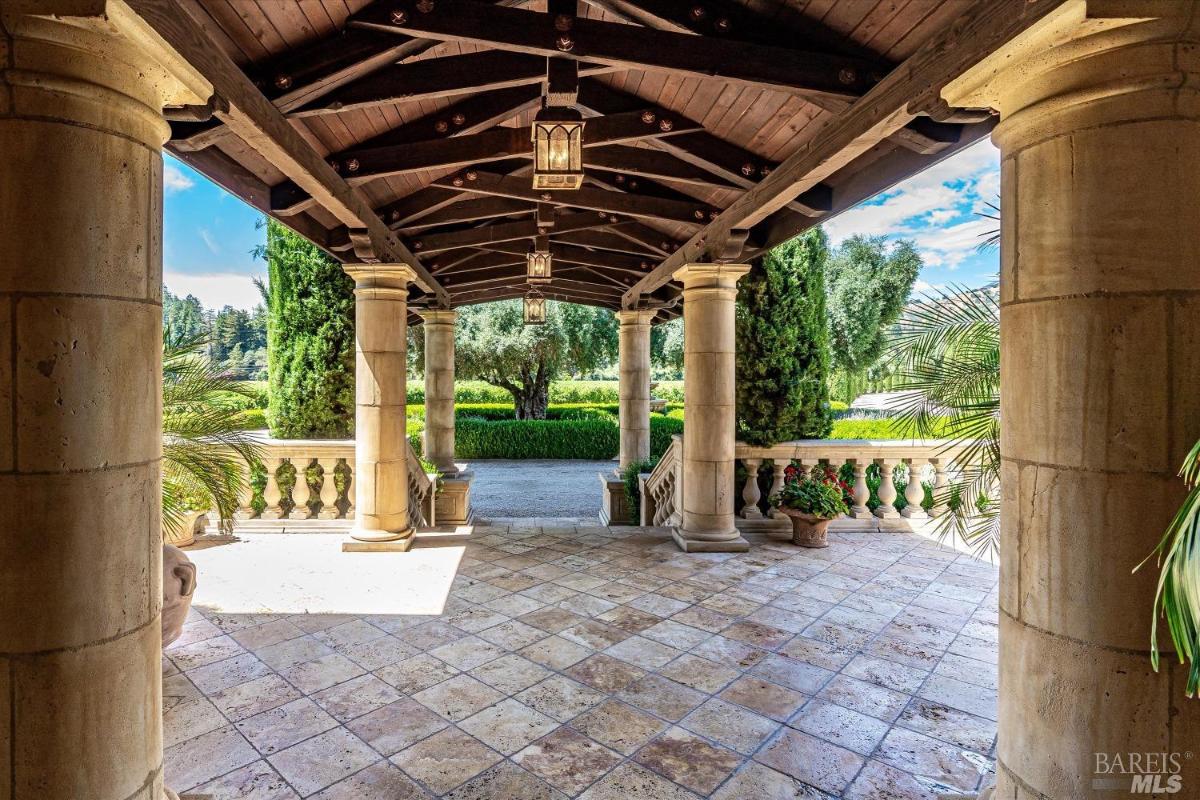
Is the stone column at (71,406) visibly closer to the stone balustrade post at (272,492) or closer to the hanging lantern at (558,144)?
the hanging lantern at (558,144)

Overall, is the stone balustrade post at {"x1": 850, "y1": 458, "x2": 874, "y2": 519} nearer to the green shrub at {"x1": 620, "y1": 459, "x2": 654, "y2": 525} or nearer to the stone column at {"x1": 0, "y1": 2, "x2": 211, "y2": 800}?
the green shrub at {"x1": 620, "y1": 459, "x2": 654, "y2": 525}

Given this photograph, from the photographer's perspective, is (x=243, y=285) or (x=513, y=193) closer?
(x=513, y=193)

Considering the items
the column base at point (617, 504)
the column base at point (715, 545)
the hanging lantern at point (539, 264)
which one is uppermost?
the hanging lantern at point (539, 264)

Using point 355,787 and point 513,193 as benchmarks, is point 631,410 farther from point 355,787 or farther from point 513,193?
point 355,787

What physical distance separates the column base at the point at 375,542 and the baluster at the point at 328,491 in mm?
795

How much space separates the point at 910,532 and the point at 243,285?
262 feet

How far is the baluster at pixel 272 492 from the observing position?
627 centimetres

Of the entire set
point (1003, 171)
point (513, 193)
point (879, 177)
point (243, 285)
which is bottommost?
point (1003, 171)

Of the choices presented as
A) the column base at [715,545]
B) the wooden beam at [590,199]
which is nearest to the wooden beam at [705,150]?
the wooden beam at [590,199]

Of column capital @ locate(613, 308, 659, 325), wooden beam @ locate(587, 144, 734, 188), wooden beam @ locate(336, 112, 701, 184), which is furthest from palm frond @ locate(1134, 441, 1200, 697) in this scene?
column capital @ locate(613, 308, 659, 325)

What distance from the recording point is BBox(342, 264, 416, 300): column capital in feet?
18.8

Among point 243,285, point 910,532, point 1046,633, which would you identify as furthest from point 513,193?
point 243,285

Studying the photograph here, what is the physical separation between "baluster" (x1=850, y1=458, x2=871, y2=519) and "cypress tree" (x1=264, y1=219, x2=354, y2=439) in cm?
618

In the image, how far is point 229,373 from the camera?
414cm
